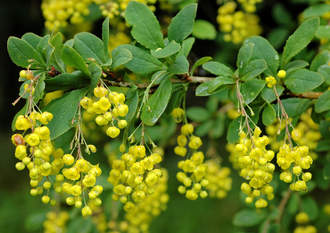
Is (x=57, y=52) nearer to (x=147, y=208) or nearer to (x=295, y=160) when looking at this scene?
Answer: (x=295, y=160)

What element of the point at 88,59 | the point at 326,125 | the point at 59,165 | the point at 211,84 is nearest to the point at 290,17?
the point at 326,125

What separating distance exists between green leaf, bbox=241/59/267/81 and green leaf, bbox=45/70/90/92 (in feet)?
1.62

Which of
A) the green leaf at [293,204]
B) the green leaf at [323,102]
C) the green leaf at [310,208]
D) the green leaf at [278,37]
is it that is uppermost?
the green leaf at [323,102]

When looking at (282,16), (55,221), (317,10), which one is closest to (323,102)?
(317,10)

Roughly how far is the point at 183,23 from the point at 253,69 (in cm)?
26

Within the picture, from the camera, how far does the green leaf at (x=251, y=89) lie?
0.85m

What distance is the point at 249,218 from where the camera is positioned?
1.55 meters

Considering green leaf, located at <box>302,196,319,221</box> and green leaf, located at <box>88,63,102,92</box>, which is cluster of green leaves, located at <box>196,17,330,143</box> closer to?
green leaf, located at <box>88,63,102,92</box>

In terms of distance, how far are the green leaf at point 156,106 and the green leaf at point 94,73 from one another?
6.4 inches

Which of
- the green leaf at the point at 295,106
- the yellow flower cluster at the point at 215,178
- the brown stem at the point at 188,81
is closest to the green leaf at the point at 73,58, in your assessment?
the brown stem at the point at 188,81

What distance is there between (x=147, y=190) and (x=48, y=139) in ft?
1.09

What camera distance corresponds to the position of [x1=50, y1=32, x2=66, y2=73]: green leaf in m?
0.81

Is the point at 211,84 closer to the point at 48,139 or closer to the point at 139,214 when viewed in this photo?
the point at 48,139

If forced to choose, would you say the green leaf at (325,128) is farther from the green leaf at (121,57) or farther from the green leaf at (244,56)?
the green leaf at (121,57)
